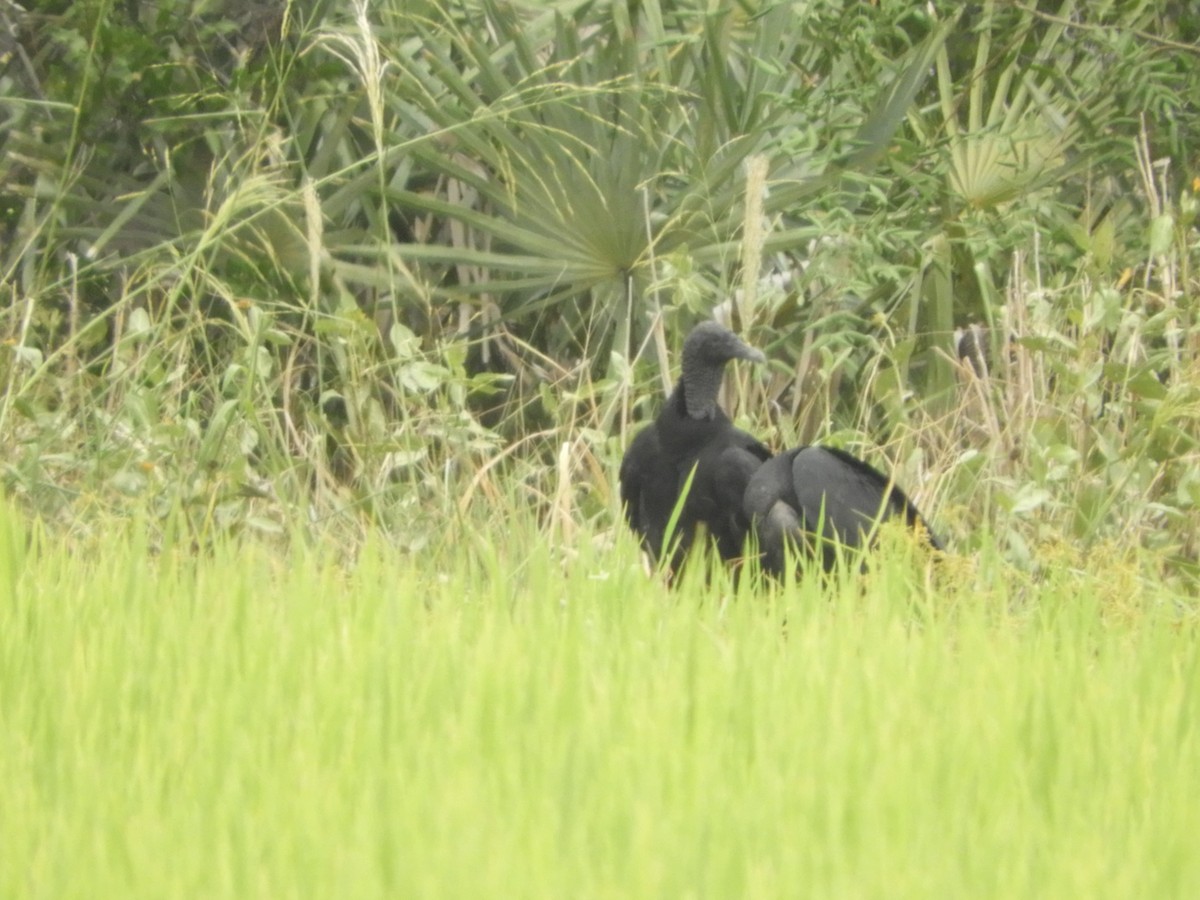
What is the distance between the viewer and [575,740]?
1869 mm

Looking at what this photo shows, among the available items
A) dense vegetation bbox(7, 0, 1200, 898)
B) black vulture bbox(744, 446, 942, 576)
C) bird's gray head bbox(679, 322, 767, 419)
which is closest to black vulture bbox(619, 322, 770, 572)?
bird's gray head bbox(679, 322, 767, 419)

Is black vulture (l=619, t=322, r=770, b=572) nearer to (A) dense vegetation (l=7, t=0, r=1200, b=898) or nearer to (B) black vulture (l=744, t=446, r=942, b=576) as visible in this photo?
(A) dense vegetation (l=7, t=0, r=1200, b=898)

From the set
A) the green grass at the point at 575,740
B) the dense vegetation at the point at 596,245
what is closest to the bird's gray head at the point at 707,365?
the dense vegetation at the point at 596,245

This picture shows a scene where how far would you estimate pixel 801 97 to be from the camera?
4617 mm

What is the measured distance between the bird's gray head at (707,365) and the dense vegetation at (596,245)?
0.43 ft

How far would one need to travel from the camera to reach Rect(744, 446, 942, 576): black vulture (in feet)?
11.2

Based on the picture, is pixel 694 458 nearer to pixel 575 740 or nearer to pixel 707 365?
pixel 707 365

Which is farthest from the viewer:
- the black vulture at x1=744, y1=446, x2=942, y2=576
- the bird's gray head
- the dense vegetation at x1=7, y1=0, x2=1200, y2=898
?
the bird's gray head

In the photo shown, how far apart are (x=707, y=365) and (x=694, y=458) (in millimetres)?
227

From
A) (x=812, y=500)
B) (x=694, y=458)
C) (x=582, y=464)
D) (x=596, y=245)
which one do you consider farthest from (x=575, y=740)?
(x=596, y=245)

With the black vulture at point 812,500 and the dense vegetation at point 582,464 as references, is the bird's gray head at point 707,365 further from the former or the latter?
the black vulture at point 812,500

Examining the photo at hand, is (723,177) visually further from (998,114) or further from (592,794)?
(592,794)

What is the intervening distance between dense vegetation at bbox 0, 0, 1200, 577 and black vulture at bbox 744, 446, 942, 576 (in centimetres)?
29

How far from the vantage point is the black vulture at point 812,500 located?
341 centimetres
